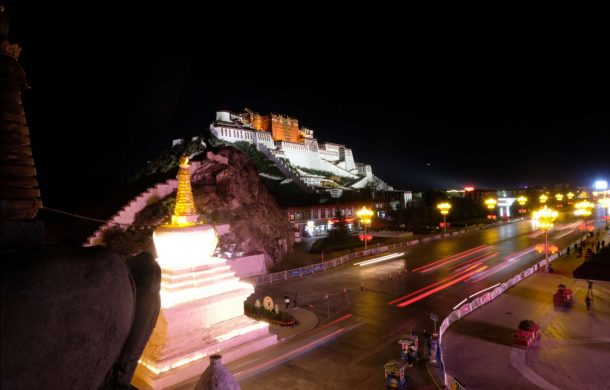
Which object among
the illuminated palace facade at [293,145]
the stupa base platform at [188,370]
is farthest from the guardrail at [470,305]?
the illuminated palace facade at [293,145]

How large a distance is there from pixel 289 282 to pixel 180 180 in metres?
13.0

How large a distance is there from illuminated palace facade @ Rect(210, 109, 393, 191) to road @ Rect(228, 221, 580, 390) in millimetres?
51370

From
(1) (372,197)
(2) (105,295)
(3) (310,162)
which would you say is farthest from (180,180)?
(3) (310,162)

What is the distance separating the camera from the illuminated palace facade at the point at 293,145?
281ft

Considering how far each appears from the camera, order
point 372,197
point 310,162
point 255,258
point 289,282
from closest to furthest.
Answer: point 289,282
point 255,258
point 372,197
point 310,162

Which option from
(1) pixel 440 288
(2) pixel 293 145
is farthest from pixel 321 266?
(2) pixel 293 145

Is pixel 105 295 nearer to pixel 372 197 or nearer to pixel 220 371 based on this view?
pixel 220 371

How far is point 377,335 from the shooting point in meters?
14.1

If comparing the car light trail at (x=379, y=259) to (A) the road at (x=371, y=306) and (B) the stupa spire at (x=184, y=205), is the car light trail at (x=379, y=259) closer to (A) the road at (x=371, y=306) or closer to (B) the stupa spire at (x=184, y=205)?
(A) the road at (x=371, y=306)

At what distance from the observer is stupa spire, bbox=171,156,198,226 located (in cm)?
1284

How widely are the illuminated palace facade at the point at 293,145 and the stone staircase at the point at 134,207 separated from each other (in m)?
50.9

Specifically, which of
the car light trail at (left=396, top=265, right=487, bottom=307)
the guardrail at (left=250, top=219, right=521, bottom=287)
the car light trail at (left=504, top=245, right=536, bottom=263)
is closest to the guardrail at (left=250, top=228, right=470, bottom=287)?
the guardrail at (left=250, top=219, right=521, bottom=287)

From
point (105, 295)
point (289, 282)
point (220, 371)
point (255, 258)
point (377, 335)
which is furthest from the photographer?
point (255, 258)

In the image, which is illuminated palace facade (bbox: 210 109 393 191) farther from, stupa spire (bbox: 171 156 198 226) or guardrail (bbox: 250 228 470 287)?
stupa spire (bbox: 171 156 198 226)
